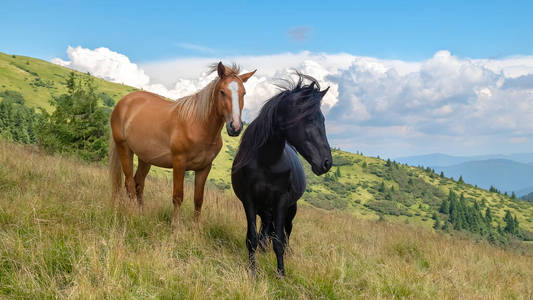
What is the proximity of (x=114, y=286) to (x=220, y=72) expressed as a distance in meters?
2.93

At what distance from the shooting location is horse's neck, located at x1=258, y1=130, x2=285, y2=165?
4.22 metres

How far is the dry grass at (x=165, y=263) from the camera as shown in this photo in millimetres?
3395

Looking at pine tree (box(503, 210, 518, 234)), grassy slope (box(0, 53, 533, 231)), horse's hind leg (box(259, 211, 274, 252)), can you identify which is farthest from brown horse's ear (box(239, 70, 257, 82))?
pine tree (box(503, 210, 518, 234))

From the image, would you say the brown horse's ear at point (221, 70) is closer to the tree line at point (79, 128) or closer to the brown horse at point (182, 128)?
the brown horse at point (182, 128)

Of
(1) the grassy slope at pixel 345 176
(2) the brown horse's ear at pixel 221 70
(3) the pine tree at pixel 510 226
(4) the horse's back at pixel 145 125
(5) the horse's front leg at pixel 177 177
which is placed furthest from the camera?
(3) the pine tree at pixel 510 226

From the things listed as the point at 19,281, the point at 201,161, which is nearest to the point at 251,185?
the point at 201,161

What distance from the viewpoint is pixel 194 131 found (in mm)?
5250

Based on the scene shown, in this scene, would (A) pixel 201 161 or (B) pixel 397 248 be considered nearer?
(A) pixel 201 161

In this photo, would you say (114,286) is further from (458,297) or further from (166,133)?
(458,297)

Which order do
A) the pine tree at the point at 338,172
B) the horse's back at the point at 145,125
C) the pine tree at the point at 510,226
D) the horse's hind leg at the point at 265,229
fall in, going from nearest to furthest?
1. the horse's hind leg at the point at 265,229
2. the horse's back at the point at 145,125
3. the pine tree at the point at 510,226
4. the pine tree at the point at 338,172

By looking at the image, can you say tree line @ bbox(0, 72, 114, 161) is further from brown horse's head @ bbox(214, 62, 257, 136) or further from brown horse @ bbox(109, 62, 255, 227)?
brown horse's head @ bbox(214, 62, 257, 136)

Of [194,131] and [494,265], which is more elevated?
[194,131]

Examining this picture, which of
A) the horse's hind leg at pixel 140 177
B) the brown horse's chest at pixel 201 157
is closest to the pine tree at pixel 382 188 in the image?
the horse's hind leg at pixel 140 177

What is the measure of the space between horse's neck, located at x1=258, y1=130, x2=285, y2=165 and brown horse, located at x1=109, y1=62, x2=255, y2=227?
1.34 feet
